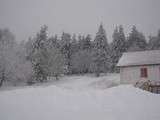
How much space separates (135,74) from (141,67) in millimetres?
1248

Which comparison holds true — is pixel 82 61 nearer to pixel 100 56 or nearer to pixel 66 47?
pixel 66 47

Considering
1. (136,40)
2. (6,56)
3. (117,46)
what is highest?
(136,40)

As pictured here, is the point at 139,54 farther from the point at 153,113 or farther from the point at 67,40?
the point at 67,40

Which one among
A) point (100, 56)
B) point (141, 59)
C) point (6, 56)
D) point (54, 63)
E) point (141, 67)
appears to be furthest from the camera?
point (100, 56)

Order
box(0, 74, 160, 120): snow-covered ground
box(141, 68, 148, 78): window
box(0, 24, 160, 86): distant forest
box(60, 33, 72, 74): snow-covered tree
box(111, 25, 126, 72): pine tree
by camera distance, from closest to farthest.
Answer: box(0, 74, 160, 120): snow-covered ground, box(141, 68, 148, 78): window, box(0, 24, 160, 86): distant forest, box(111, 25, 126, 72): pine tree, box(60, 33, 72, 74): snow-covered tree

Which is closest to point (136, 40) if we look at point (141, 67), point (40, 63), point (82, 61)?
point (82, 61)

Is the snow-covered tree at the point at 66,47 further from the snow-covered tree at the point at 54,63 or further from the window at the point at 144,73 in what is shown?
the window at the point at 144,73

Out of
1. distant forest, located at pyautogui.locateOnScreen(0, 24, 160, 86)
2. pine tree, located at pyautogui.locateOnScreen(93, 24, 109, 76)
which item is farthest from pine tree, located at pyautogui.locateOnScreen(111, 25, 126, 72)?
pine tree, located at pyautogui.locateOnScreen(93, 24, 109, 76)

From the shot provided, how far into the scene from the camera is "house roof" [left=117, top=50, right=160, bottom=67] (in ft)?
74.7

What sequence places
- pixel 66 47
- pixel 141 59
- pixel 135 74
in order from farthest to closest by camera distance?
pixel 66 47 < pixel 141 59 < pixel 135 74

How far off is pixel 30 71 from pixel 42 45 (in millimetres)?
11552

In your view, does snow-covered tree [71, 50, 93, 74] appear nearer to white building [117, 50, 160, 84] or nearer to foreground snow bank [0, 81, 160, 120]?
white building [117, 50, 160, 84]

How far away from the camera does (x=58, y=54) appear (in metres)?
42.6

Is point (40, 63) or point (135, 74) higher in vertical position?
point (40, 63)
